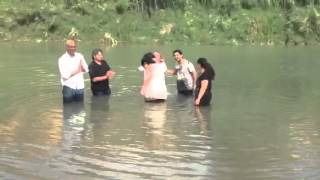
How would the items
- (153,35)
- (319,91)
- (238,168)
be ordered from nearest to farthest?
(238,168) → (319,91) → (153,35)

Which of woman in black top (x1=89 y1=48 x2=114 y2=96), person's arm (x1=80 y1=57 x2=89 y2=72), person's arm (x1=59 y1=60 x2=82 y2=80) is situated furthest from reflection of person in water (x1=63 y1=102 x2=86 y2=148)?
woman in black top (x1=89 y1=48 x2=114 y2=96)

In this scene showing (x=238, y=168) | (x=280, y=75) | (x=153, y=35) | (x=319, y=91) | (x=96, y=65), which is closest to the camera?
(x=238, y=168)

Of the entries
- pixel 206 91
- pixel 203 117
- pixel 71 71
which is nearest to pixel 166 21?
pixel 206 91

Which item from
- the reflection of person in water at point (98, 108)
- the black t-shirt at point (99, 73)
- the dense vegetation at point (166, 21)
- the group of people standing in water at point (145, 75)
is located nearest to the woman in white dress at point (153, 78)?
the group of people standing in water at point (145, 75)

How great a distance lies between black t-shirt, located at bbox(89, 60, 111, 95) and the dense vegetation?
1131 inches

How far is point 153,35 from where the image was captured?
1834 inches

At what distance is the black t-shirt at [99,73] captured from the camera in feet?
52.1

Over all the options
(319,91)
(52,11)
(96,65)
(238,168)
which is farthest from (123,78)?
(52,11)

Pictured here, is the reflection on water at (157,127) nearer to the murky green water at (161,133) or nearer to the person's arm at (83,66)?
the murky green water at (161,133)

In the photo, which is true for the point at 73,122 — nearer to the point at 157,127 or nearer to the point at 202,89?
the point at 157,127

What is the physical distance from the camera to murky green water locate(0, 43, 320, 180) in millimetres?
8680

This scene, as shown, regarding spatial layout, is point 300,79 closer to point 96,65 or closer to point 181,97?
point 181,97

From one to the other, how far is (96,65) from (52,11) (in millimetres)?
33717

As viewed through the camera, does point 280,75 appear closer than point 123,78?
No
